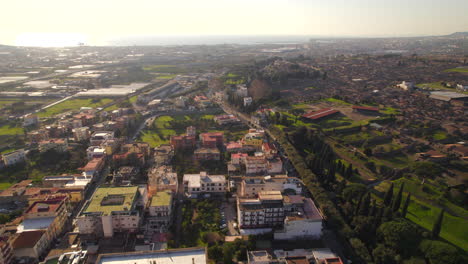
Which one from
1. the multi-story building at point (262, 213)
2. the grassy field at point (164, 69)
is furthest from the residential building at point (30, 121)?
the grassy field at point (164, 69)

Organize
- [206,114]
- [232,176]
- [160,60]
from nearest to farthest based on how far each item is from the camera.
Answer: [232,176], [206,114], [160,60]

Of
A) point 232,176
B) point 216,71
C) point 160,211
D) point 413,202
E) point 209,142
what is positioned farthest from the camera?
point 216,71

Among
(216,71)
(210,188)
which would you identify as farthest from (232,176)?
(216,71)

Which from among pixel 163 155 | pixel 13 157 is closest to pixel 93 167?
pixel 163 155

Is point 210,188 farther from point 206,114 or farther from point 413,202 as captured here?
point 206,114

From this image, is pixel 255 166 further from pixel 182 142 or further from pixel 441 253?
pixel 441 253

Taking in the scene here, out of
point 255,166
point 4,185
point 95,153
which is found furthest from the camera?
point 95,153
